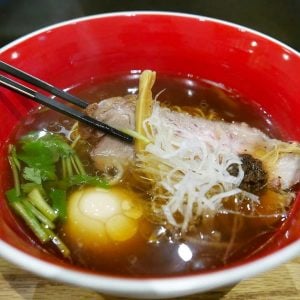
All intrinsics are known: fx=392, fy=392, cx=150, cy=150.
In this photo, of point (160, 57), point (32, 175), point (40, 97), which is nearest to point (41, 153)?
point (32, 175)

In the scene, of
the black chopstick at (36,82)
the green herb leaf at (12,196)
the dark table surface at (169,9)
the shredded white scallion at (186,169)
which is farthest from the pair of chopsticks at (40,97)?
the dark table surface at (169,9)

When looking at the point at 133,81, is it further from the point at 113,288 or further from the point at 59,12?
the point at 113,288

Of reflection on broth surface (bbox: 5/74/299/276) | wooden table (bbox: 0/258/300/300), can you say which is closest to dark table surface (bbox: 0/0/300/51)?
reflection on broth surface (bbox: 5/74/299/276)

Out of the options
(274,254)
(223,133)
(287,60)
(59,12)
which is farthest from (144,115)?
(59,12)

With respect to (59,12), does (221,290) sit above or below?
below

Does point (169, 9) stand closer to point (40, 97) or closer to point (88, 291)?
point (40, 97)

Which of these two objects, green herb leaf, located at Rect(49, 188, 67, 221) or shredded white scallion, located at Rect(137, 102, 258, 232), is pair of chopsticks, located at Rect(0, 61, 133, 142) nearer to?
shredded white scallion, located at Rect(137, 102, 258, 232)
